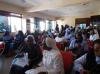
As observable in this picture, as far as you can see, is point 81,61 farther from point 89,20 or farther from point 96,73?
point 89,20

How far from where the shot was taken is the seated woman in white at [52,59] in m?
2.46

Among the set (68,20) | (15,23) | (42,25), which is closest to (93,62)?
(15,23)

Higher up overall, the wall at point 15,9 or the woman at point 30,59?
the wall at point 15,9

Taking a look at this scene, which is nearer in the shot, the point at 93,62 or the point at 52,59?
the point at 93,62

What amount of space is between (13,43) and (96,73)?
20.7 ft

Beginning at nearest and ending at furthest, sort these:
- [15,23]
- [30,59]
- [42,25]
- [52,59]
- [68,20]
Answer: [52,59] < [30,59] < [15,23] < [42,25] < [68,20]

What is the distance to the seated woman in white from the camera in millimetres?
2456

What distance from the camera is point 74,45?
4.86 meters

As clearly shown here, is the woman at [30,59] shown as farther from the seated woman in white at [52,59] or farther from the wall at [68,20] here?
the wall at [68,20]

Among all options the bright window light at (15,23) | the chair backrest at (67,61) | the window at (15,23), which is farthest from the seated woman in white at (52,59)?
the bright window light at (15,23)

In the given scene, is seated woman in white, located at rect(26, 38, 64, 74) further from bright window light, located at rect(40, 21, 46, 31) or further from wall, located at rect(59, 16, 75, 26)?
wall, located at rect(59, 16, 75, 26)

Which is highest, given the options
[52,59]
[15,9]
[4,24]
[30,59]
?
[15,9]

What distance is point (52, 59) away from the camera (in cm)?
256

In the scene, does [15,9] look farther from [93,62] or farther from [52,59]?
[93,62]
